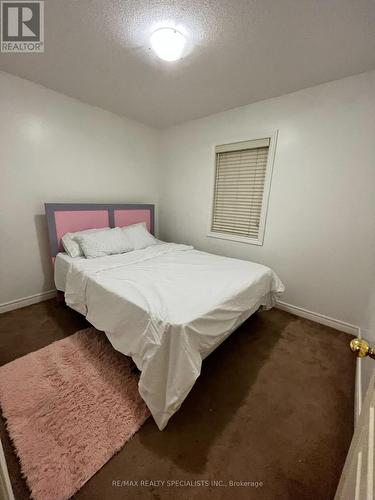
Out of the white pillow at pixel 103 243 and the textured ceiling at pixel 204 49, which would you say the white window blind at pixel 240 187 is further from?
the white pillow at pixel 103 243

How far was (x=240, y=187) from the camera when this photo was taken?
9.05 feet

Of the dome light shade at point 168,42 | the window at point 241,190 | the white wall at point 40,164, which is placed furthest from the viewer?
the window at point 241,190

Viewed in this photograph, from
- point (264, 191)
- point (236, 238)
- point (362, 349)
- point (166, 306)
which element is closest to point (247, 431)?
point (166, 306)

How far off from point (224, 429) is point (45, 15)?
2929mm

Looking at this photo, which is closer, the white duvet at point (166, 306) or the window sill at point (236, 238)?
the white duvet at point (166, 306)

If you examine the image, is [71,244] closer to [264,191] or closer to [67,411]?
[67,411]

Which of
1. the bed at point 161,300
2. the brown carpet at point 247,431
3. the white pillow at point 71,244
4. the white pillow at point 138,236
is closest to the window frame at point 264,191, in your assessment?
the bed at point 161,300

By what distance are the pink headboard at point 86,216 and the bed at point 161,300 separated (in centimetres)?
1

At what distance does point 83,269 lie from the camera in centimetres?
192

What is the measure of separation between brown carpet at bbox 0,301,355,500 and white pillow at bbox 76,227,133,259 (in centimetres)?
88

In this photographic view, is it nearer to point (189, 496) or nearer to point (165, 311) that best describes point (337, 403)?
point (189, 496)

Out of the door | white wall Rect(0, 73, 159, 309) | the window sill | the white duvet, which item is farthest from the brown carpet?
the window sill

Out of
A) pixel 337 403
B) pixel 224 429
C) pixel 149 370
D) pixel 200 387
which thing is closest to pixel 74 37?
pixel 149 370

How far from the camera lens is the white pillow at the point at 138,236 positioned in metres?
A: 2.80
